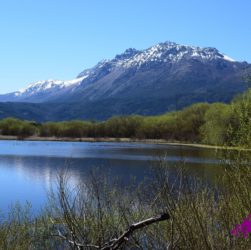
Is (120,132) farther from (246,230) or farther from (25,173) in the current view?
(246,230)

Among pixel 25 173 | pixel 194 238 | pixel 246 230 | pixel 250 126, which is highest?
pixel 250 126

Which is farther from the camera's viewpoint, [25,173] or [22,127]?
[22,127]

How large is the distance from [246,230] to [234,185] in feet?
9.39

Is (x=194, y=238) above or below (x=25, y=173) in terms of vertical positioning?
above

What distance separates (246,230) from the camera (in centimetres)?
402

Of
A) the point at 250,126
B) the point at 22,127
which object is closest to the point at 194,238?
the point at 250,126

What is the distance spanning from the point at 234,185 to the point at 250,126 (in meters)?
3.52

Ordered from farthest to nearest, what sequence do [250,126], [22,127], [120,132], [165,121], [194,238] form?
[22,127] → [120,132] → [165,121] → [250,126] → [194,238]

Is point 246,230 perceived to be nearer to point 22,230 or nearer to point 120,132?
point 22,230

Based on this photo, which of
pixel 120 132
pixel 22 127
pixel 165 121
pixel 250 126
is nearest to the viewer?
pixel 250 126

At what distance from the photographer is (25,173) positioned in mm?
51969

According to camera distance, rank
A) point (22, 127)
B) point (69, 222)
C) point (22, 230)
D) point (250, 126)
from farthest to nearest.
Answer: point (22, 127), point (22, 230), point (250, 126), point (69, 222)

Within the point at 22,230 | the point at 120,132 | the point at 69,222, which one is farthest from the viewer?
the point at 120,132

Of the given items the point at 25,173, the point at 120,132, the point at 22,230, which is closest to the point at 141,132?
the point at 120,132
